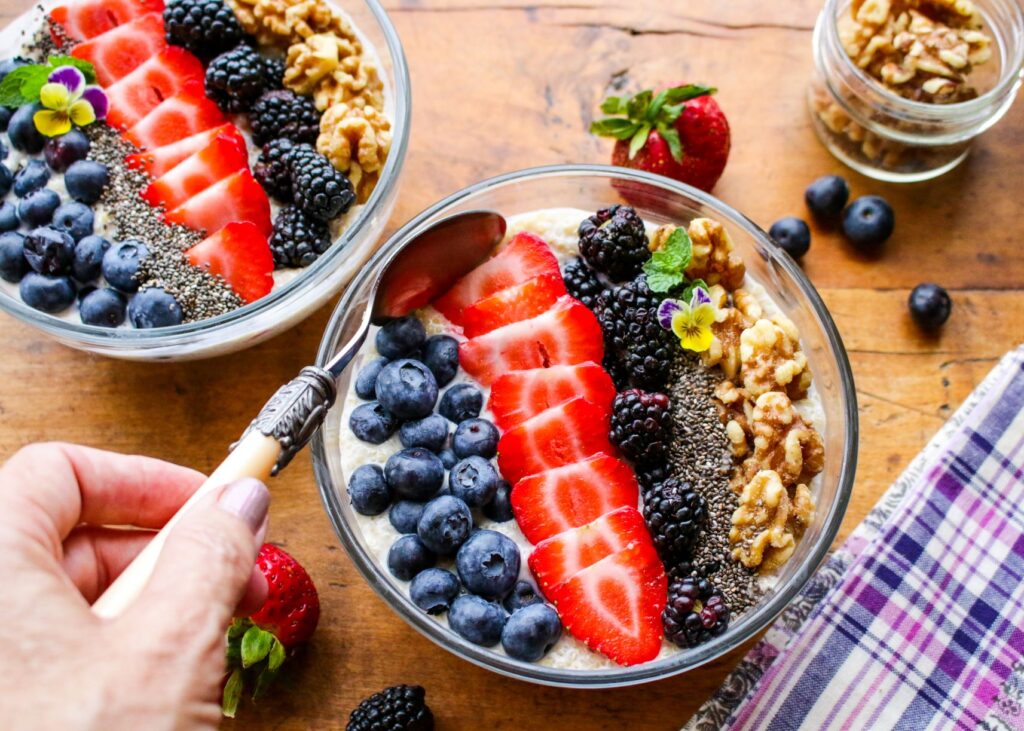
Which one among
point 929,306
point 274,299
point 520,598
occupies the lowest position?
point 929,306

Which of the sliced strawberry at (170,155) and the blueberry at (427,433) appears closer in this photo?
the blueberry at (427,433)

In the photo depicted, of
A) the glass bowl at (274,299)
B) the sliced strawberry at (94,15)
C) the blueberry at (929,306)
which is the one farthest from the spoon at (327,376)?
the blueberry at (929,306)

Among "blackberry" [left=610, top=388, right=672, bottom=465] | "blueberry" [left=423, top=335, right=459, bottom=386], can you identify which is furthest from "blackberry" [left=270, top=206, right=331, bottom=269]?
"blackberry" [left=610, top=388, right=672, bottom=465]

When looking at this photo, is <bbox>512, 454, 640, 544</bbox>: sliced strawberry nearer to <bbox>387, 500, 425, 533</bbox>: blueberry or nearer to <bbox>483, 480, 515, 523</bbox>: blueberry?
<bbox>483, 480, 515, 523</bbox>: blueberry

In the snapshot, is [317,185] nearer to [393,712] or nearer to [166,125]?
[166,125]

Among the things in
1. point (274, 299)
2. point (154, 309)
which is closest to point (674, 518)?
point (274, 299)

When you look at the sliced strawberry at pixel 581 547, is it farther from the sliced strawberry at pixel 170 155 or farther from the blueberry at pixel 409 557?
the sliced strawberry at pixel 170 155

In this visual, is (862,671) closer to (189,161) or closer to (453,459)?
(453,459)

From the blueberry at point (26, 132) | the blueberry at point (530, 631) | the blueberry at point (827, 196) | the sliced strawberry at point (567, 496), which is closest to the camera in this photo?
the blueberry at point (530, 631)
